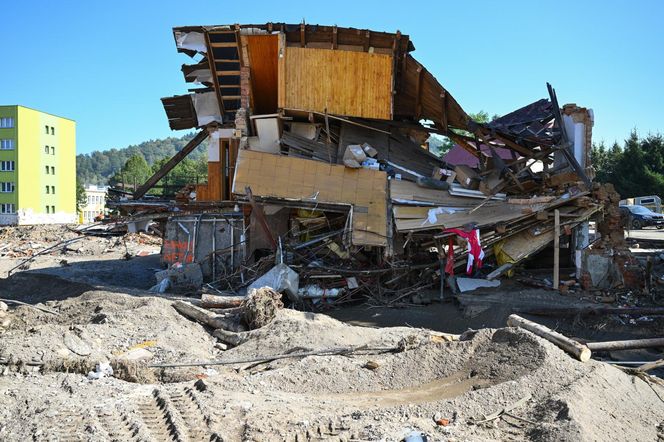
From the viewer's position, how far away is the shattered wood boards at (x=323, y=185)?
14398mm

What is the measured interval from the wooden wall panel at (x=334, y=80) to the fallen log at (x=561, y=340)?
807 centimetres

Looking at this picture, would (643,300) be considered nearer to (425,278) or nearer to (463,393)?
(425,278)

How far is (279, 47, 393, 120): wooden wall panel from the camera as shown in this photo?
1526cm

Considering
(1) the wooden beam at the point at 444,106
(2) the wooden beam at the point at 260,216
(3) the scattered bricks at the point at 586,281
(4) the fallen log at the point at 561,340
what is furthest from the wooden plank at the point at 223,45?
(3) the scattered bricks at the point at 586,281

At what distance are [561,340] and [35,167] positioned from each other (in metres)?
61.5

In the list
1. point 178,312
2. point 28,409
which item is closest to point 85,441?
point 28,409

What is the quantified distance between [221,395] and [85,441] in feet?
Answer: 5.33

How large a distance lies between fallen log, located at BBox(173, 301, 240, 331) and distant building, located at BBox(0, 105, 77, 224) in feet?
173

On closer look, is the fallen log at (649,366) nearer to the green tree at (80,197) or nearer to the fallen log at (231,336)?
the fallen log at (231,336)

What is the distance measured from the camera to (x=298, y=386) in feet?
23.6

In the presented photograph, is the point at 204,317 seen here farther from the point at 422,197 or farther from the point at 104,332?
the point at 422,197

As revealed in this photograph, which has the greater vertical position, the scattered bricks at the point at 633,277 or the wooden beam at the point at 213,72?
the wooden beam at the point at 213,72

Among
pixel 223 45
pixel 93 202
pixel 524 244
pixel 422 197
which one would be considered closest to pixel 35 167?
pixel 93 202

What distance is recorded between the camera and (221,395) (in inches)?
254
